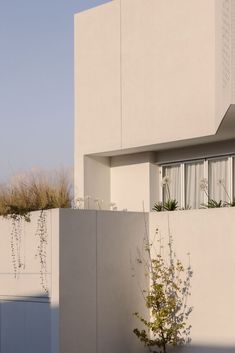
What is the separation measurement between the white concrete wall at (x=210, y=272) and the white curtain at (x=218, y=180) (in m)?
2.26

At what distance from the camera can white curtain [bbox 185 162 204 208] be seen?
22.0m

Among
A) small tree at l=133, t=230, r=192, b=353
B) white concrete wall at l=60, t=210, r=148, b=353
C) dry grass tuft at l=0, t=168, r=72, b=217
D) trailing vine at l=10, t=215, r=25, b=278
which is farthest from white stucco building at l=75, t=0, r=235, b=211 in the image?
trailing vine at l=10, t=215, r=25, b=278

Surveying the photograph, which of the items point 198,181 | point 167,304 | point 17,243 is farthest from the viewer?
point 198,181

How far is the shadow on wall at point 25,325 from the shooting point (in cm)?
1902

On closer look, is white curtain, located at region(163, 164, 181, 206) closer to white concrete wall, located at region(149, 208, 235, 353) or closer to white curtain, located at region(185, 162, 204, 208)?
white curtain, located at region(185, 162, 204, 208)

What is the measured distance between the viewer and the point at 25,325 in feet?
65.0

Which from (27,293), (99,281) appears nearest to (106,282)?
(99,281)

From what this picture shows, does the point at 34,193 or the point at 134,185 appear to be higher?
the point at 134,185

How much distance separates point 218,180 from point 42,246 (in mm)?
4749

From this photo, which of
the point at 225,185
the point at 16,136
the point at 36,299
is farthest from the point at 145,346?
the point at 16,136

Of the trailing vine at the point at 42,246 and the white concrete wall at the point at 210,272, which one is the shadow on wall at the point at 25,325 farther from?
the white concrete wall at the point at 210,272

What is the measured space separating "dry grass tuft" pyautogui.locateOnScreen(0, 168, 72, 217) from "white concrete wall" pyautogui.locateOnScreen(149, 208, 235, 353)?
288 centimetres

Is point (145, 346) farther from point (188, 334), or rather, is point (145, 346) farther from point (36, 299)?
point (36, 299)

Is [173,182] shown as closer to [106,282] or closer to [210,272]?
[106,282]
